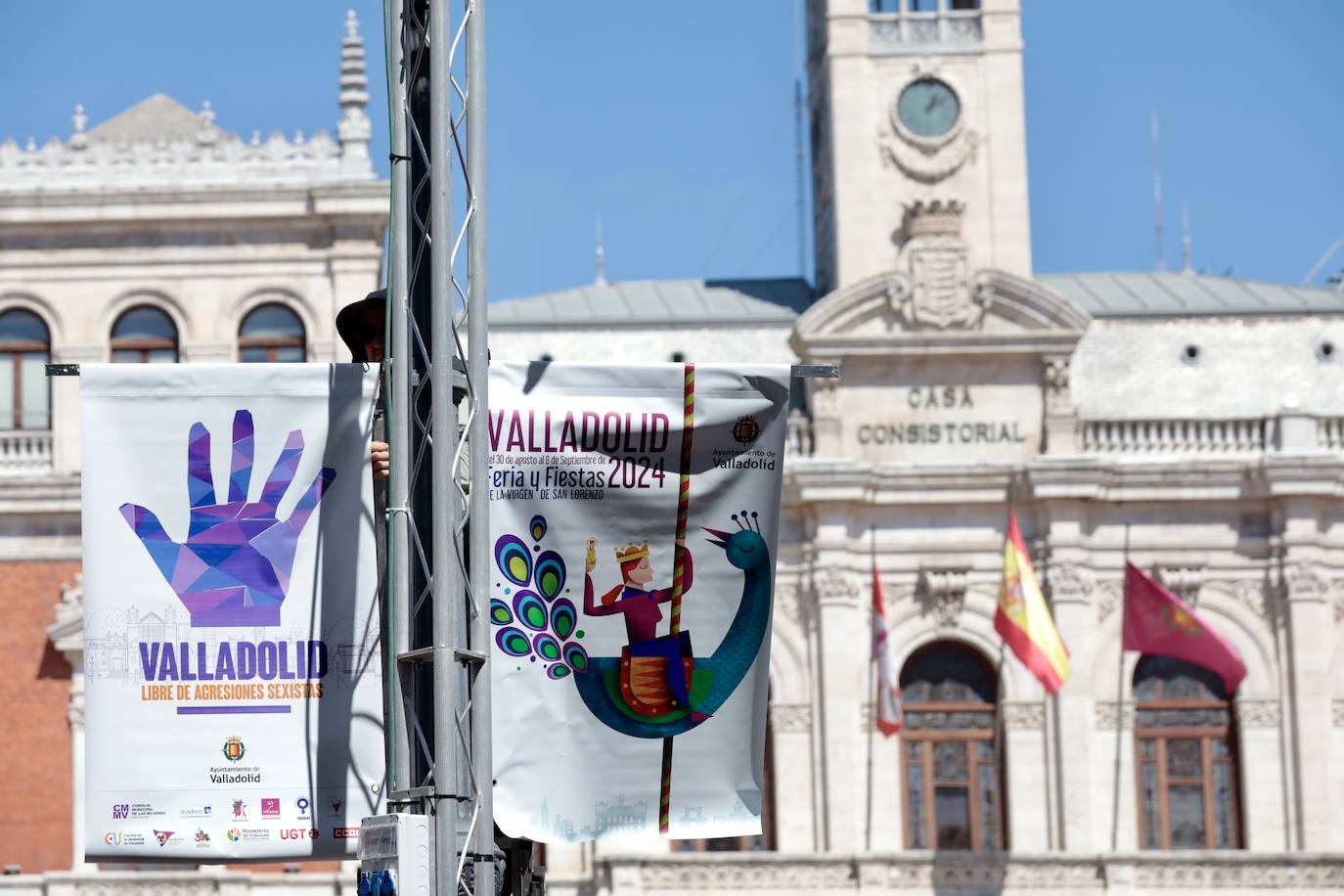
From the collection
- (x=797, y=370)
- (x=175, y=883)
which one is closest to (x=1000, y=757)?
(x=175, y=883)

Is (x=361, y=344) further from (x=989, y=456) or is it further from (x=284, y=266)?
(x=989, y=456)

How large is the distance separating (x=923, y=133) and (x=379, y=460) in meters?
30.8

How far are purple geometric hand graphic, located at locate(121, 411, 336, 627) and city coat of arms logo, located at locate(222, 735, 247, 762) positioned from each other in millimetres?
519

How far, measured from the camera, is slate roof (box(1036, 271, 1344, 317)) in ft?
145

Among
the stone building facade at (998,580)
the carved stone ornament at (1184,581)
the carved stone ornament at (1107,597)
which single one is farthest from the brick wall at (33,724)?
the carved stone ornament at (1184,581)

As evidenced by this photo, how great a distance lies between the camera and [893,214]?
41812 millimetres

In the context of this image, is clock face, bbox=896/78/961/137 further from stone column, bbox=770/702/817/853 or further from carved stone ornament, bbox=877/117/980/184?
stone column, bbox=770/702/817/853

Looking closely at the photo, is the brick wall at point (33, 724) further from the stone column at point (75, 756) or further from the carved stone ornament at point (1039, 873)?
the carved stone ornament at point (1039, 873)

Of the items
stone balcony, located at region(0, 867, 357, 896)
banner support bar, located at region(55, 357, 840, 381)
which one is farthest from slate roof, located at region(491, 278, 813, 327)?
banner support bar, located at region(55, 357, 840, 381)

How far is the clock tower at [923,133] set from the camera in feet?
136

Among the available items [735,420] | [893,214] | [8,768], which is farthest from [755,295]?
[735,420]

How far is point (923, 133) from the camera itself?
42.0 metres

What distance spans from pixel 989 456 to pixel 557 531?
2843 centimetres

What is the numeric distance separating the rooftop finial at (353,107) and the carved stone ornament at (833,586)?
8749 millimetres
